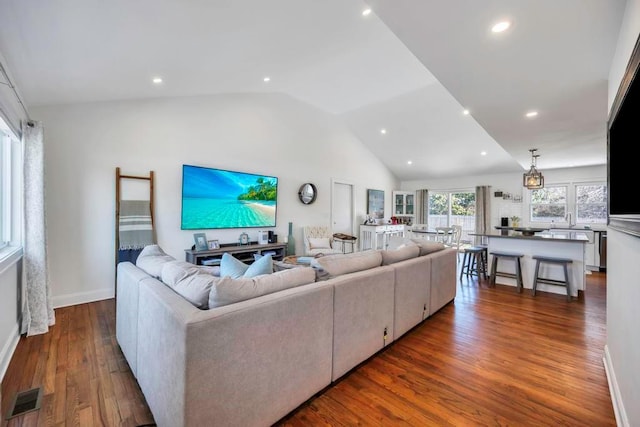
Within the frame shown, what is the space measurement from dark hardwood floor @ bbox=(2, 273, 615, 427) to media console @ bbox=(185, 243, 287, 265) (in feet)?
4.17

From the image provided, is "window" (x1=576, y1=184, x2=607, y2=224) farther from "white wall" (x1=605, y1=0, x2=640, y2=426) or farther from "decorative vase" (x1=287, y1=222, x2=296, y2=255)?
"decorative vase" (x1=287, y1=222, x2=296, y2=255)

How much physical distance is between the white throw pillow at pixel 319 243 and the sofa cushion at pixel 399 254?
279 cm

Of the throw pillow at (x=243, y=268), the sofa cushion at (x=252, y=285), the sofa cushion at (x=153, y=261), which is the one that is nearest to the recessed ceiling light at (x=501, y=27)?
the sofa cushion at (x=252, y=285)

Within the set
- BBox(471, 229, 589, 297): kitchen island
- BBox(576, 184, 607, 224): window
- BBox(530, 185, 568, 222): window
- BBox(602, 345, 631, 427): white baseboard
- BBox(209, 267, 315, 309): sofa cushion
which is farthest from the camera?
BBox(530, 185, 568, 222): window

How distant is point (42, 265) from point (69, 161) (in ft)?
4.57

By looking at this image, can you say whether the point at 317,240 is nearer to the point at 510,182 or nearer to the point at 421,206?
the point at 421,206

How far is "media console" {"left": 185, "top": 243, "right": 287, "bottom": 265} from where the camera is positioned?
4195mm

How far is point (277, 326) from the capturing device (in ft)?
5.11

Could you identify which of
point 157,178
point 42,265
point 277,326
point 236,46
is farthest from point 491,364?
Result: point 157,178

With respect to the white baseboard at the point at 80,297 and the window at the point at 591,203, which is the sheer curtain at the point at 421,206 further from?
the white baseboard at the point at 80,297

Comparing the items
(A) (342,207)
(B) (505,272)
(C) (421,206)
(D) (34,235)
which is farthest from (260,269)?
(C) (421,206)

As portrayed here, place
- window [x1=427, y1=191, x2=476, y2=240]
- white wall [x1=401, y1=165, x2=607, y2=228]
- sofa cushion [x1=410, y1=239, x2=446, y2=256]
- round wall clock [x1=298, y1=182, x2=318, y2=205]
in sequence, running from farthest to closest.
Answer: window [x1=427, y1=191, x2=476, y2=240] → white wall [x1=401, y1=165, x2=607, y2=228] → round wall clock [x1=298, y1=182, x2=318, y2=205] → sofa cushion [x1=410, y1=239, x2=446, y2=256]

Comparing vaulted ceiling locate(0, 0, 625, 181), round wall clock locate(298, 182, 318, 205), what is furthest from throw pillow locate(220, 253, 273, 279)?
round wall clock locate(298, 182, 318, 205)

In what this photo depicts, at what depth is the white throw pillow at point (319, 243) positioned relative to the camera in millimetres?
5758
